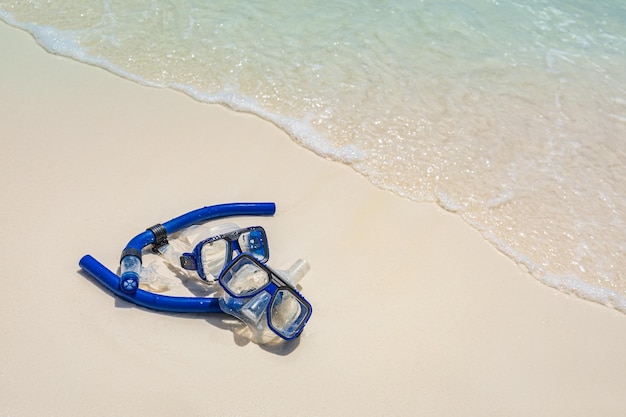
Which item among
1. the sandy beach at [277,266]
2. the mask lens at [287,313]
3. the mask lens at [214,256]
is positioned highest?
the mask lens at [214,256]

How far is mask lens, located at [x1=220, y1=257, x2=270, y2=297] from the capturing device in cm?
252

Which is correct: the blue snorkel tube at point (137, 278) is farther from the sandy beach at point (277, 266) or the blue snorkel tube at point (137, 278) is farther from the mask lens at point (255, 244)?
the mask lens at point (255, 244)

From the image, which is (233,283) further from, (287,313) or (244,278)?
(287,313)

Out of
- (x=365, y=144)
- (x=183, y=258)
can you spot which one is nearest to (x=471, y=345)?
(x=183, y=258)

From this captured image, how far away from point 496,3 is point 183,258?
4.27m

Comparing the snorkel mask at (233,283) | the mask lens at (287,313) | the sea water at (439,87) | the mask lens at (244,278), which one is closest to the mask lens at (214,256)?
the snorkel mask at (233,283)

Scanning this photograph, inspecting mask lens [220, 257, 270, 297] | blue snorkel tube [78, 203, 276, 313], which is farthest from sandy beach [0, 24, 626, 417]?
mask lens [220, 257, 270, 297]

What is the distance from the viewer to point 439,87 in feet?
14.4

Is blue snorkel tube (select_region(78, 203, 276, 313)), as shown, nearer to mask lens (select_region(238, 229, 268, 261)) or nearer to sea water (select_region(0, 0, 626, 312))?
mask lens (select_region(238, 229, 268, 261))

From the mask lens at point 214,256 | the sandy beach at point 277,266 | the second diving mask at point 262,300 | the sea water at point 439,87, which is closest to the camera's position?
the sandy beach at point 277,266

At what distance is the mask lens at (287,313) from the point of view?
2506 mm

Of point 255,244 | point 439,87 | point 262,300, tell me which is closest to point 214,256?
point 255,244

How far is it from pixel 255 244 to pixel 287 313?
37cm

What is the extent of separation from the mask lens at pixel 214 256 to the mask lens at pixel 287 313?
32 centimetres
